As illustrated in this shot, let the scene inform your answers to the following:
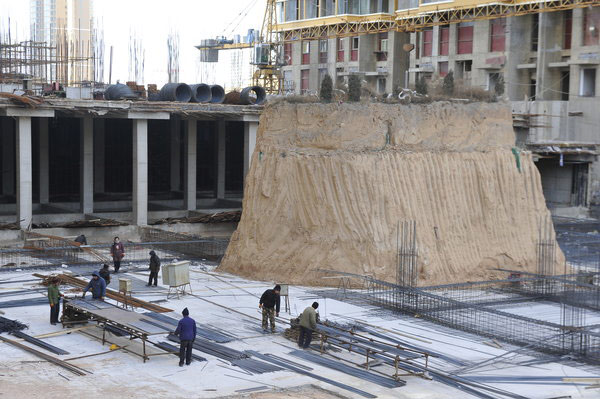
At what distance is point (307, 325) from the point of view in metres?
19.4

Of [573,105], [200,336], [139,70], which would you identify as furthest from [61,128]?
[200,336]

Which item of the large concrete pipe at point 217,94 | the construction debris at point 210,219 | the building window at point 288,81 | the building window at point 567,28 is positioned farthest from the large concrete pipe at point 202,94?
the building window at point 288,81

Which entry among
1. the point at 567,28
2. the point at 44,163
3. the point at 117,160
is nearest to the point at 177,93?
Result: the point at 44,163

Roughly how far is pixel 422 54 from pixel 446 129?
1319 inches

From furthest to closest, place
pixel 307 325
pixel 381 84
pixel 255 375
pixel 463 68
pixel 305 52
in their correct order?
pixel 305 52
pixel 381 84
pixel 463 68
pixel 307 325
pixel 255 375

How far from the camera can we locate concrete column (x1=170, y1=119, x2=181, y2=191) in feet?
171

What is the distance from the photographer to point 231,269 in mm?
29219

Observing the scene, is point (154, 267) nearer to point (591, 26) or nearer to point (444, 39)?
point (591, 26)

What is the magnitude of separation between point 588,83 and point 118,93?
85.6ft

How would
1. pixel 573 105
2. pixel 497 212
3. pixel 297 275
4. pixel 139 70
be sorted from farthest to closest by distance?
pixel 139 70 → pixel 573 105 → pixel 497 212 → pixel 297 275

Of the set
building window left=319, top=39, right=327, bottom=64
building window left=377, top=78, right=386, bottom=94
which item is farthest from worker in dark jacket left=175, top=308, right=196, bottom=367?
building window left=319, top=39, right=327, bottom=64

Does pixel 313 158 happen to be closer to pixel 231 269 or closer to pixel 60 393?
pixel 231 269

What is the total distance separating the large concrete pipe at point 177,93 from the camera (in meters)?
43.8

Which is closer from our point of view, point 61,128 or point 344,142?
point 344,142
